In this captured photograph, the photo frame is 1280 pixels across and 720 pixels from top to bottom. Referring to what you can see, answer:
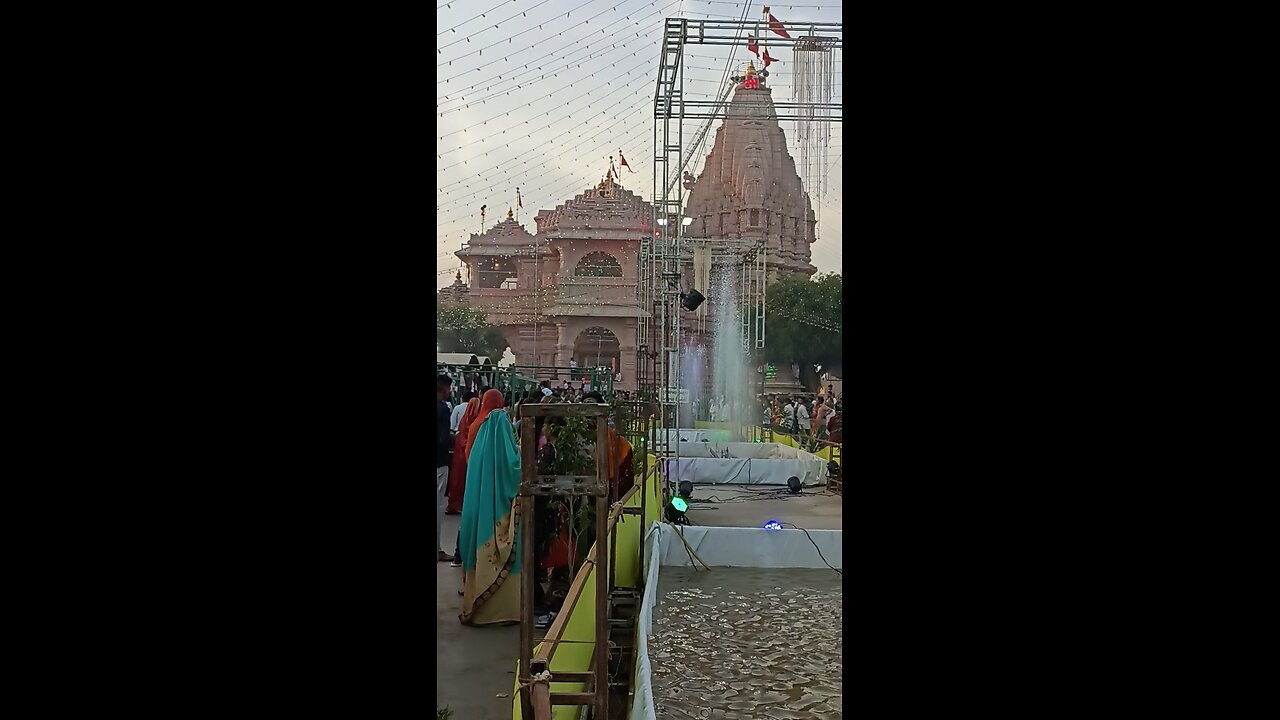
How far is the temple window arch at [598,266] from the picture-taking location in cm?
2475

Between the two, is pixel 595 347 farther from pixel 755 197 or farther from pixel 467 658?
pixel 467 658

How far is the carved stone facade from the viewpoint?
24188 mm

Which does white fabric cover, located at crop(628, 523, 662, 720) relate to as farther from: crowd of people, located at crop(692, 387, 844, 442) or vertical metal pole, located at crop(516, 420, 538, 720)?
crowd of people, located at crop(692, 387, 844, 442)

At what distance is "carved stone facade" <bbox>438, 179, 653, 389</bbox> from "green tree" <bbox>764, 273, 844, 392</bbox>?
3.66 m

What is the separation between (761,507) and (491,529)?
202 inches

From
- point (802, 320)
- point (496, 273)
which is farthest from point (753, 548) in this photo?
point (496, 273)

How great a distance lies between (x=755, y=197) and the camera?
25.5 metres
